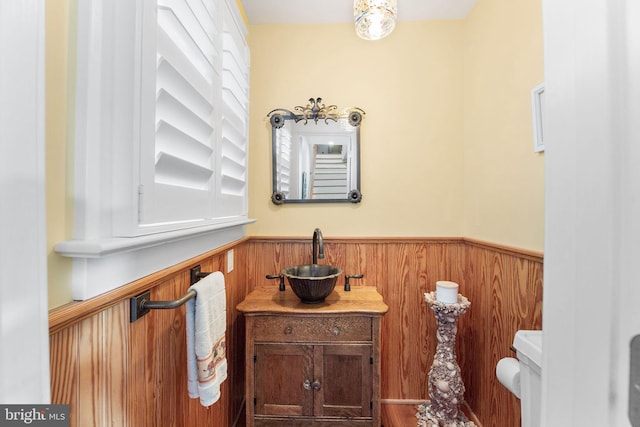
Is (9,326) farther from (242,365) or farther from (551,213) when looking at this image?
(242,365)

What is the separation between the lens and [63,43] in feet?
1.86

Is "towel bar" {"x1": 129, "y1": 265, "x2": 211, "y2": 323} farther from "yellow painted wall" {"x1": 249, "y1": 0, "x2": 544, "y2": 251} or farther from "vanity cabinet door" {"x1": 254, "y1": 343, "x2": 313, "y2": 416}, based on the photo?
"yellow painted wall" {"x1": 249, "y1": 0, "x2": 544, "y2": 251}

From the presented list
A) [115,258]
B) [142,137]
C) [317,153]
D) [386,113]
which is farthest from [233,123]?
[386,113]

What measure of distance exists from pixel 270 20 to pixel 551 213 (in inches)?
80.0

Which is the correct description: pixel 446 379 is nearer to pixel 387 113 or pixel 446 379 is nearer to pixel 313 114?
pixel 387 113

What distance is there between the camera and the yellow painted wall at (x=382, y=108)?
178cm

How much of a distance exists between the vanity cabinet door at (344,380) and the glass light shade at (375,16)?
1.72 metres

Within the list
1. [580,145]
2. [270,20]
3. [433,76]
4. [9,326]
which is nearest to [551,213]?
[580,145]

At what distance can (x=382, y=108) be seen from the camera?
179 centimetres

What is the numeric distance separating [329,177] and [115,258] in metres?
1.32

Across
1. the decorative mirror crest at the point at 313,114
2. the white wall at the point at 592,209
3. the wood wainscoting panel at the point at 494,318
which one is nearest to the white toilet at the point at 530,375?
the white wall at the point at 592,209

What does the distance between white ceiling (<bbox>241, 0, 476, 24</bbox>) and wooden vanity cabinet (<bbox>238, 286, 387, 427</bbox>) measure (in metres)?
1.82

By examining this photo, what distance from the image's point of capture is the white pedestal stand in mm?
1472

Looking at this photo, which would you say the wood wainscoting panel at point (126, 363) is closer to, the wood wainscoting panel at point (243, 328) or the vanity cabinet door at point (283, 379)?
the wood wainscoting panel at point (243, 328)
